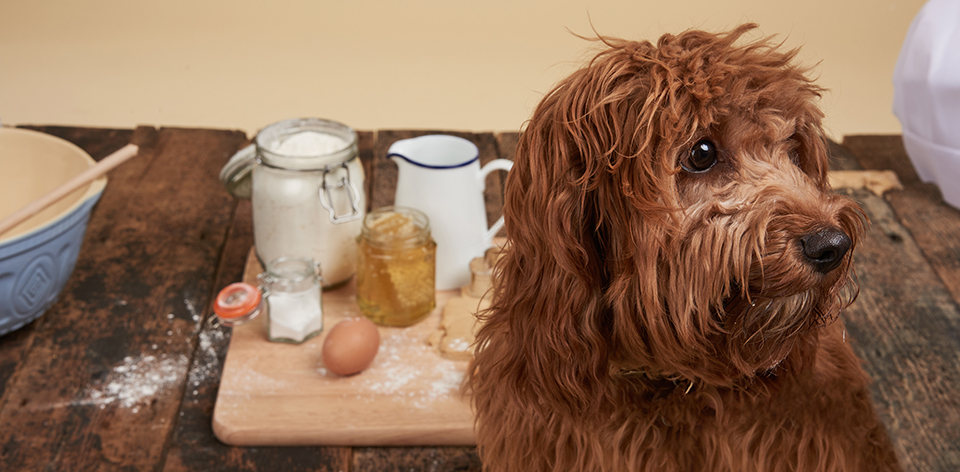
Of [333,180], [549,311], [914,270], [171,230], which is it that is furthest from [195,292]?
[914,270]

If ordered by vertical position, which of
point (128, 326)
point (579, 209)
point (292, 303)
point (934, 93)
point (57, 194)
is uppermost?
point (579, 209)

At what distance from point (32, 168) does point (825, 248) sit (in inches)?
58.6

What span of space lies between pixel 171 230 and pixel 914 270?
→ 153 centimetres

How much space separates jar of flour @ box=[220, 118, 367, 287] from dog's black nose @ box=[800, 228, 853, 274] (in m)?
0.92

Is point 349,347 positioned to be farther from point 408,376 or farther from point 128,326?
point 128,326

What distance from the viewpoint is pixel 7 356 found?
4.63ft

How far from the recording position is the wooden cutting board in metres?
1.26

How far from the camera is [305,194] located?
151 centimetres

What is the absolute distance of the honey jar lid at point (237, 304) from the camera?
1.44 meters

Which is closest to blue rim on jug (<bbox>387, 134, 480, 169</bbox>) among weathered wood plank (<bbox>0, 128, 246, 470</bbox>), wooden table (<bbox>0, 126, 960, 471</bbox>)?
wooden table (<bbox>0, 126, 960, 471</bbox>)

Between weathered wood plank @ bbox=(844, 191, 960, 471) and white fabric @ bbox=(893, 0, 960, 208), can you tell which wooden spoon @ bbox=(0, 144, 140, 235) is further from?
white fabric @ bbox=(893, 0, 960, 208)

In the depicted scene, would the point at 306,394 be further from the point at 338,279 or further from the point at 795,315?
the point at 795,315

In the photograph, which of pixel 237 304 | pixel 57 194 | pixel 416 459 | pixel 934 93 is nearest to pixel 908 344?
pixel 934 93

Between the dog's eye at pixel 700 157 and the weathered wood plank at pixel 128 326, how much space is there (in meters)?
0.88
